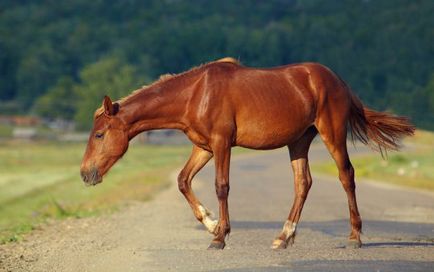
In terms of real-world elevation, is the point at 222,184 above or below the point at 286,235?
above

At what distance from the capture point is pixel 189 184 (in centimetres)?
Answer: 1461

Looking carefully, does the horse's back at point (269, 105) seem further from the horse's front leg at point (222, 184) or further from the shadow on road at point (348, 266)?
the shadow on road at point (348, 266)

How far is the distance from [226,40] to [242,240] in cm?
9914

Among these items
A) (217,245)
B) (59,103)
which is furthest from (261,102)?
(59,103)

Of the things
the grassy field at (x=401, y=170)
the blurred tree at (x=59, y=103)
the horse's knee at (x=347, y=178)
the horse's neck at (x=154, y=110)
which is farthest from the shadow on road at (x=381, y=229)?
the blurred tree at (x=59, y=103)

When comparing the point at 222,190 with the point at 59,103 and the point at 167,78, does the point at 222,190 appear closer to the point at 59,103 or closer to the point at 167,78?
the point at 167,78

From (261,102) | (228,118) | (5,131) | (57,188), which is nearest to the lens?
(228,118)

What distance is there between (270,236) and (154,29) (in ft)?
453

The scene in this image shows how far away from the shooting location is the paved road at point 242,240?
12.6 m

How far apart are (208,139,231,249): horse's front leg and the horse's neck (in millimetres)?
706

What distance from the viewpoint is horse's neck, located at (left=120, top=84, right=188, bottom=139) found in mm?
14281

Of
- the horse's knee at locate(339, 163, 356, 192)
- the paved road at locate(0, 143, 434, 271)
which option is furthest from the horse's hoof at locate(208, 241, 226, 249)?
the horse's knee at locate(339, 163, 356, 192)

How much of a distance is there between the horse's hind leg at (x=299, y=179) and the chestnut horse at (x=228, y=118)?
0.01m

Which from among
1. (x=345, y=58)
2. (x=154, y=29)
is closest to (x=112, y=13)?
(x=154, y=29)
